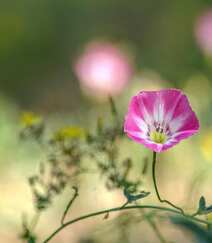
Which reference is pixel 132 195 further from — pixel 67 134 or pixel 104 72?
pixel 104 72

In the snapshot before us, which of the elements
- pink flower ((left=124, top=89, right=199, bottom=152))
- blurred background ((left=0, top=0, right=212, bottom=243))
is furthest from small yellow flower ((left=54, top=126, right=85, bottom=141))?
blurred background ((left=0, top=0, right=212, bottom=243))

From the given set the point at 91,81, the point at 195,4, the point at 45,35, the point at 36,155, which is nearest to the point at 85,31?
the point at 45,35

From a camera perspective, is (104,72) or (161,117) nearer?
(161,117)

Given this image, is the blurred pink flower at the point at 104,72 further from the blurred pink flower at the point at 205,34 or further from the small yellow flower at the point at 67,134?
the small yellow flower at the point at 67,134

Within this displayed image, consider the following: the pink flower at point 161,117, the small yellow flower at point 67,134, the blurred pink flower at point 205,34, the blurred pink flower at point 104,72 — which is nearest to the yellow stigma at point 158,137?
the pink flower at point 161,117

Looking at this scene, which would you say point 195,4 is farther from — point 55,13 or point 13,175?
point 13,175

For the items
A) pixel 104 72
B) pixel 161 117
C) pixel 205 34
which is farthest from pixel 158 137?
pixel 205 34
